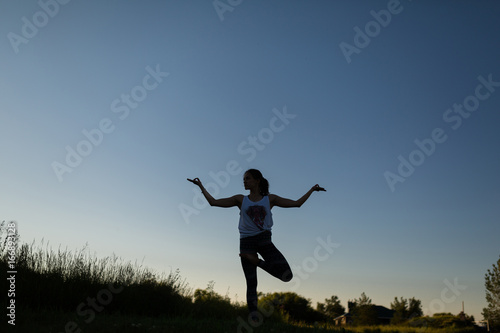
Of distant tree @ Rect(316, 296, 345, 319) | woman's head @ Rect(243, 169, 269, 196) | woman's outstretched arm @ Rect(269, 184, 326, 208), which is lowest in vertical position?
distant tree @ Rect(316, 296, 345, 319)

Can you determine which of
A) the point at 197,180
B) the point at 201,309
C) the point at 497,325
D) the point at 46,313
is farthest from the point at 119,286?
the point at 497,325

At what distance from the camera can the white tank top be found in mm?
5875

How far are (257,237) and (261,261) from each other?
382 mm

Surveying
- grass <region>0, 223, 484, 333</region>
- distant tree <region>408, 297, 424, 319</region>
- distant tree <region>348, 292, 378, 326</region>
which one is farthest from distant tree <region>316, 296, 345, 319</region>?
grass <region>0, 223, 484, 333</region>

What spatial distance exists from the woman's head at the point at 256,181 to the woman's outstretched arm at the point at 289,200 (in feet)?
0.54

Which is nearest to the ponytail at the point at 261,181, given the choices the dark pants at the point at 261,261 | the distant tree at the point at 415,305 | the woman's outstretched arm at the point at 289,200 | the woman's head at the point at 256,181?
the woman's head at the point at 256,181

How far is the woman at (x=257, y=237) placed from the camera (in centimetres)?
577

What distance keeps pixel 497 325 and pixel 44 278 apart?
124ft

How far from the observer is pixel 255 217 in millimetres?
5910

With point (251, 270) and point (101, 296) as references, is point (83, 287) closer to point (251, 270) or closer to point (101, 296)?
point (101, 296)

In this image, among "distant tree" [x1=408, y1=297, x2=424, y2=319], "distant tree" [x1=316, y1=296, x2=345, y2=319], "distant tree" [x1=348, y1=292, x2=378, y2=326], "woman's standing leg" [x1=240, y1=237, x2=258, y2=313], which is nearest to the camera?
"woman's standing leg" [x1=240, y1=237, x2=258, y2=313]

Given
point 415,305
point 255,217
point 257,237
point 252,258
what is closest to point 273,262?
point 252,258

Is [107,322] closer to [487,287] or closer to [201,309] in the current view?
[201,309]

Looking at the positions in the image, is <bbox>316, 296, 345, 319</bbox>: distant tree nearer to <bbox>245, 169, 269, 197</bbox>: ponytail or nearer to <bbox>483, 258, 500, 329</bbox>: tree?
<bbox>483, 258, 500, 329</bbox>: tree
